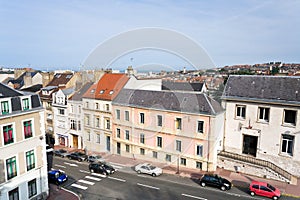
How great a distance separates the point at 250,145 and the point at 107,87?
23601 mm

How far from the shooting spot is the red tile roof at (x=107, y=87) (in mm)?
38491

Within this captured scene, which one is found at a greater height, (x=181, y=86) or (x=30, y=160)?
(x=181, y=86)

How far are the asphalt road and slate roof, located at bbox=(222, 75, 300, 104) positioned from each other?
11206mm

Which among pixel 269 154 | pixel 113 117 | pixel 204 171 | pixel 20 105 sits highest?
pixel 20 105

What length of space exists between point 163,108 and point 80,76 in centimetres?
2328

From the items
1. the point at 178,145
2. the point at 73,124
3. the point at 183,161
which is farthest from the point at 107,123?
the point at 183,161

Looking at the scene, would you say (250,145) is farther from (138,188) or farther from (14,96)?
(14,96)

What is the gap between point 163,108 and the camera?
33.1m

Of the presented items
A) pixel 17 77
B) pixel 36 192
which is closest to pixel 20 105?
pixel 36 192

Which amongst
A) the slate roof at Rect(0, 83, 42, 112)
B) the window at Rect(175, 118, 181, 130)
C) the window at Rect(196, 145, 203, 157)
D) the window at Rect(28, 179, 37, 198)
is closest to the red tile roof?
the window at Rect(175, 118, 181, 130)

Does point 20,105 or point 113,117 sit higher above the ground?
point 20,105

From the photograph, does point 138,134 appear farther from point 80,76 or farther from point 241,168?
point 80,76

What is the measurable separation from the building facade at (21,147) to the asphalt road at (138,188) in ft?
16.6

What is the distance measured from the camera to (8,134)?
1997 centimetres
